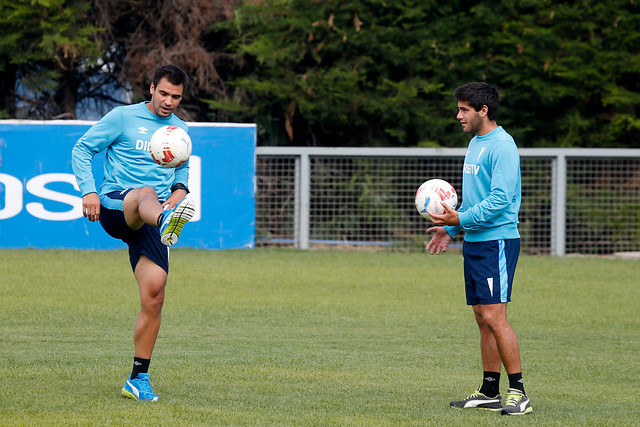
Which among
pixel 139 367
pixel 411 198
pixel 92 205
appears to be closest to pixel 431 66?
pixel 411 198

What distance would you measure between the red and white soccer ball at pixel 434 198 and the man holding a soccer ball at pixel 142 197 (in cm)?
152

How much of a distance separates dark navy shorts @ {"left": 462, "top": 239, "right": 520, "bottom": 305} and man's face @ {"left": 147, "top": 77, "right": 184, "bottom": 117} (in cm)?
216

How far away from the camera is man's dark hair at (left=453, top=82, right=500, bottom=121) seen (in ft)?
17.8

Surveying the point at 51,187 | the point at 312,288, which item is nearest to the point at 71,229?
the point at 51,187

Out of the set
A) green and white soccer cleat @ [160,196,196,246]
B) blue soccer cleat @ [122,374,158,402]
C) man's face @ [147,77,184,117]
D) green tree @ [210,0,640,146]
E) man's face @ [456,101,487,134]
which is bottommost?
blue soccer cleat @ [122,374,158,402]

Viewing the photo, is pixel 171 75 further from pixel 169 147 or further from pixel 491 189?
pixel 491 189

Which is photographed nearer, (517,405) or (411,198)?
(517,405)

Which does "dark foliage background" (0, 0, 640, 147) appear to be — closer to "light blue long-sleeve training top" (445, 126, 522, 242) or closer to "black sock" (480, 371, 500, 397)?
"light blue long-sleeve training top" (445, 126, 522, 242)

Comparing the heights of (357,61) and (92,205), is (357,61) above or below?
above

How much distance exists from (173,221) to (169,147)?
0.60m

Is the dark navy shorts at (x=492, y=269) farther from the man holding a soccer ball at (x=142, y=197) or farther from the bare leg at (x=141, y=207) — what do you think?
the bare leg at (x=141, y=207)

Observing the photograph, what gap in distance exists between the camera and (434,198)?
5652 mm

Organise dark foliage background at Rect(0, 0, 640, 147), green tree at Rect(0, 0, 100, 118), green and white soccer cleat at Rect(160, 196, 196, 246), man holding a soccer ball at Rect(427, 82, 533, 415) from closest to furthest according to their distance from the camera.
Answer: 1. green and white soccer cleat at Rect(160, 196, 196, 246)
2. man holding a soccer ball at Rect(427, 82, 533, 415)
3. green tree at Rect(0, 0, 100, 118)
4. dark foliage background at Rect(0, 0, 640, 147)

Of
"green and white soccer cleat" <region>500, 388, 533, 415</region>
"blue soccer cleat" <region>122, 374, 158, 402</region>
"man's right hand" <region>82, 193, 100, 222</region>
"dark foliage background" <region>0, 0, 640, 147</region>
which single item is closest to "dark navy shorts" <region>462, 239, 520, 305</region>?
"green and white soccer cleat" <region>500, 388, 533, 415</region>
